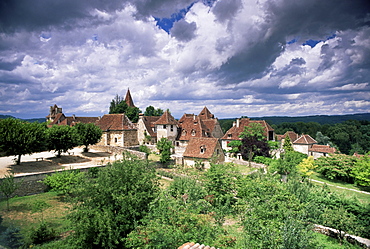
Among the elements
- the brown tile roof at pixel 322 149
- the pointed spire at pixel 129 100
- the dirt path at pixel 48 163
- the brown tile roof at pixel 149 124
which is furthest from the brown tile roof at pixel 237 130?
the pointed spire at pixel 129 100

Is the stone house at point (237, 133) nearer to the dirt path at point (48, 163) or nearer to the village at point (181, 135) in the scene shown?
the village at point (181, 135)

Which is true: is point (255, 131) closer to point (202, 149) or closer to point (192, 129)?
point (202, 149)

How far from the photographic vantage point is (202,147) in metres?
33.4

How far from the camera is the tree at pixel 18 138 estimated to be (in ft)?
72.0

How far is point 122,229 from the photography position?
478 inches

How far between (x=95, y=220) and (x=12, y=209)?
10.6 meters

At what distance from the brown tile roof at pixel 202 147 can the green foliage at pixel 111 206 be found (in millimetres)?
18757

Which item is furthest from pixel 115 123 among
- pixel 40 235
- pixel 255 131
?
pixel 40 235

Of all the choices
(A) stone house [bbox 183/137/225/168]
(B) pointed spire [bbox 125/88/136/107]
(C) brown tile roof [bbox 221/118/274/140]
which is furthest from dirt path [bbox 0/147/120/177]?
(B) pointed spire [bbox 125/88/136/107]

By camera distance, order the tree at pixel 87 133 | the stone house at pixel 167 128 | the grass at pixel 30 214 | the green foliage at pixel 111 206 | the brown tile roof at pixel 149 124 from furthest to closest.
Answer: the brown tile roof at pixel 149 124 → the stone house at pixel 167 128 → the tree at pixel 87 133 → the grass at pixel 30 214 → the green foliage at pixel 111 206

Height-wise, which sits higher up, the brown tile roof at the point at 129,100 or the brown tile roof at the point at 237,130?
the brown tile roof at the point at 129,100

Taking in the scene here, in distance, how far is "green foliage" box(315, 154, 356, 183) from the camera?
30891 mm

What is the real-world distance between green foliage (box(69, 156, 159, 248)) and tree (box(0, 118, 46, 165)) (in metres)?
14.4

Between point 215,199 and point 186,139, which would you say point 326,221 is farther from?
point 186,139
